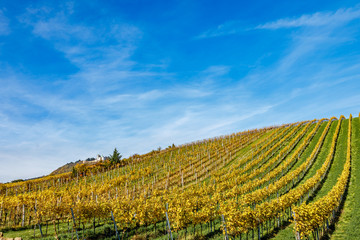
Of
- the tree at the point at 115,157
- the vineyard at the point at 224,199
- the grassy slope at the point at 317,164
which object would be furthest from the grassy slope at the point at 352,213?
the tree at the point at 115,157

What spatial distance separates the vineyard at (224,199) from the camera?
730 inches

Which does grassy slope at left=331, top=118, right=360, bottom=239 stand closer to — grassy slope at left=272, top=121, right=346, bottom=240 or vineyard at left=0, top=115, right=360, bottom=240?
vineyard at left=0, top=115, right=360, bottom=240

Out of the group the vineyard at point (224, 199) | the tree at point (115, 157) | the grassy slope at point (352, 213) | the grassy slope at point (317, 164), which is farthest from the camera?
the tree at point (115, 157)

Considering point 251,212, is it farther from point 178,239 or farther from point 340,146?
point 340,146

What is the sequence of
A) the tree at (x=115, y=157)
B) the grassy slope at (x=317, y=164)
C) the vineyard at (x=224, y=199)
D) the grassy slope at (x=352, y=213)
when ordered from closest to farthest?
the grassy slope at (x=352, y=213) → the grassy slope at (x=317, y=164) → the vineyard at (x=224, y=199) → the tree at (x=115, y=157)

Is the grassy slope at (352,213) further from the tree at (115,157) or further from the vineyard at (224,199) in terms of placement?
the tree at (115,157)

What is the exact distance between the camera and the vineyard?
18.5m

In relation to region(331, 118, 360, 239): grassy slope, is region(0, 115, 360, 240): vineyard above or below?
above

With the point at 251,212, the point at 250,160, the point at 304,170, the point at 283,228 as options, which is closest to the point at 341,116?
the point at 250,160

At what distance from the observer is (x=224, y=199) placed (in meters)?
31.8

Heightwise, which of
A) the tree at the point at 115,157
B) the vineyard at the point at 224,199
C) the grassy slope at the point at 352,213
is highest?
the tree at the point at 115,157

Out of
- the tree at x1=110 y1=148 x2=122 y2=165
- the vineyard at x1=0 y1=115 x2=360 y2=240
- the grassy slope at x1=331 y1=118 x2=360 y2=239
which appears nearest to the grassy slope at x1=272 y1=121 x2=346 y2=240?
the vineyard at x1=0 y1=115 x2=360 y2=240

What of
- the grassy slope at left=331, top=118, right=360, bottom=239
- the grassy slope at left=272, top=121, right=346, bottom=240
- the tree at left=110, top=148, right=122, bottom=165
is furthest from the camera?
the tree at left=110, top=148, right=122, bottom=165

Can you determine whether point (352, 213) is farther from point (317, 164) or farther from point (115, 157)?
point (115, 157)
